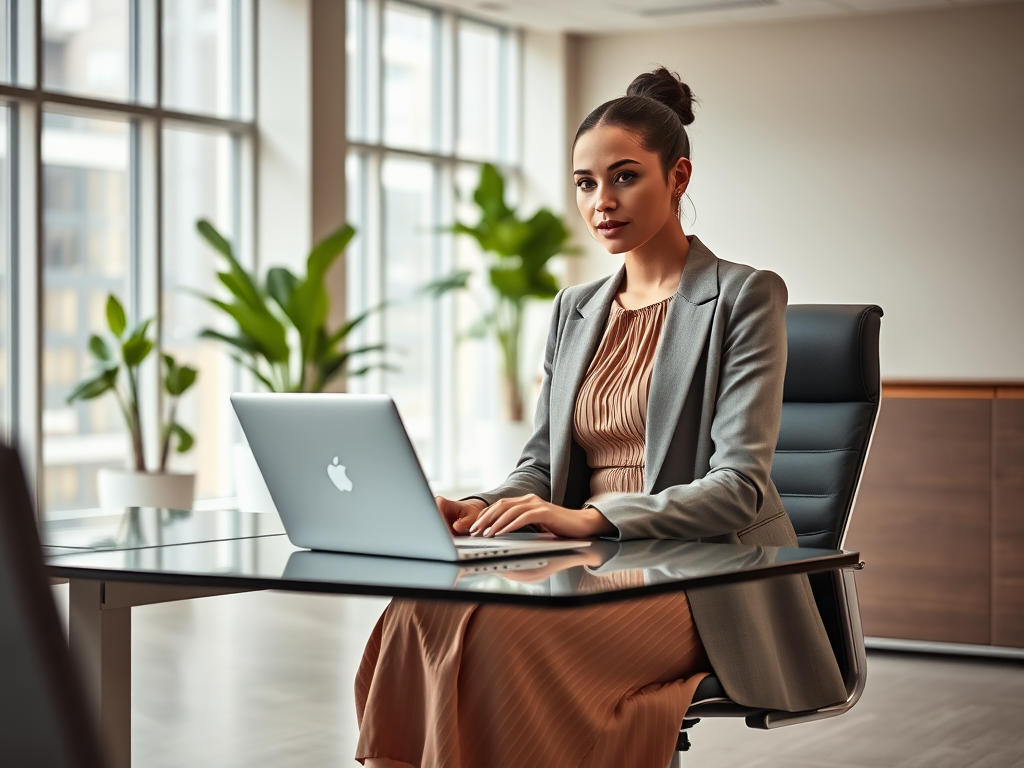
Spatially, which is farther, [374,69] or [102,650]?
[374,69]

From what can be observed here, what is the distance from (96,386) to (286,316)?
Result: 904mm

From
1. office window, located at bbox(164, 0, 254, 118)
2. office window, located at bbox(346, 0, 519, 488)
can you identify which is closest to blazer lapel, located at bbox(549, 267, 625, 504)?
office window, located at bbox(164, 0, 254, 118)

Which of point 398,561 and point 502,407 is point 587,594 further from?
point 502,407

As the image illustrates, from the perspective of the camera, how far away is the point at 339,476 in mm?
1623

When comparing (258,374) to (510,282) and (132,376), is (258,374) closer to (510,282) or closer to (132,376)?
(132,376)

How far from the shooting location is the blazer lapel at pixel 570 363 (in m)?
2.19

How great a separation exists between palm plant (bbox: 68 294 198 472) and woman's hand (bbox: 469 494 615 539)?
464cm

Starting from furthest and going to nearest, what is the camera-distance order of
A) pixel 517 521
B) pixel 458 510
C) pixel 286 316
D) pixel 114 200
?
pixel 114 200 → pixel 286 316 → pixel 458 510 → pixel 517 521

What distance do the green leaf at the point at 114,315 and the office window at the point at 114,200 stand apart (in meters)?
0.36

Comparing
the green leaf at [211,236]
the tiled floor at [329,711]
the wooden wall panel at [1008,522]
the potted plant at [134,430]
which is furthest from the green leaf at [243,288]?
the wooden wall panel at [1008,522]

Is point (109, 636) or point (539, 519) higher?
point (539, 519)

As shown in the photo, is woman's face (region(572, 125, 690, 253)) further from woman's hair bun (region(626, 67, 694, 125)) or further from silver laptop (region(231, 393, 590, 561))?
silver laptop (region(231, 393, 590, 561))

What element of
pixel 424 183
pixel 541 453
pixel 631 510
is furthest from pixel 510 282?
pixel 631 510

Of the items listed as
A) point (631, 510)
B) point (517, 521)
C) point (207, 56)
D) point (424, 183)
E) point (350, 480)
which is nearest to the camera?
point (350, 480)
